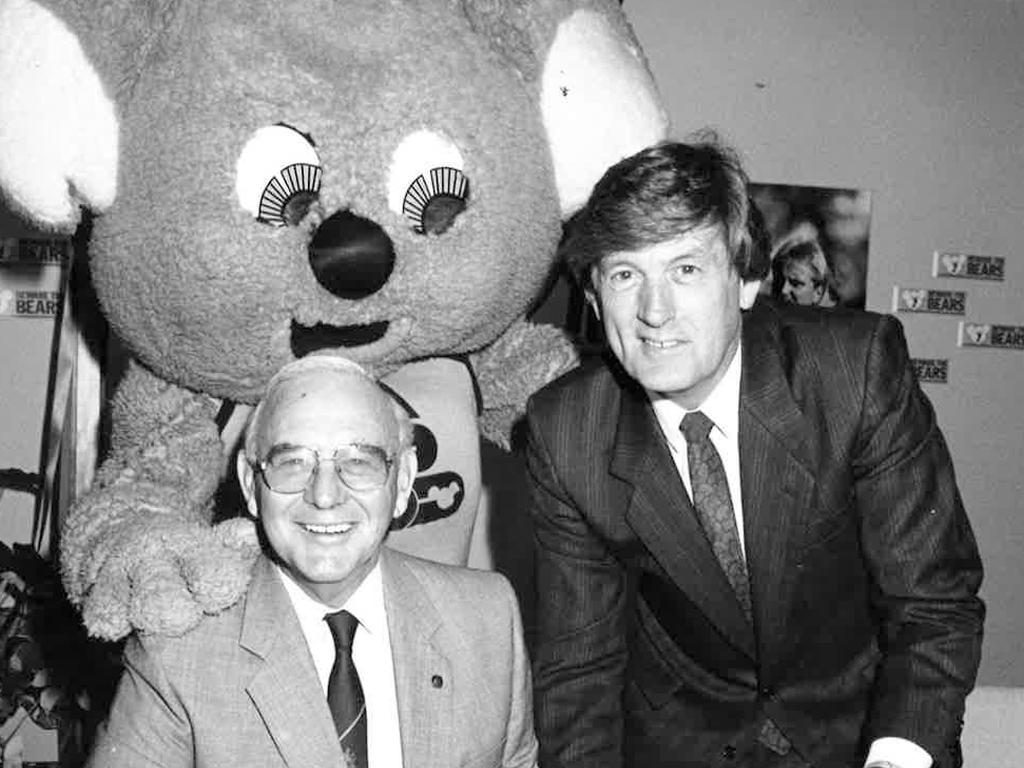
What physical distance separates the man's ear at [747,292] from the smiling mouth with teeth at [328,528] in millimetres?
649

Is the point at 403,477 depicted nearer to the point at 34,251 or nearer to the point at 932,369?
the point at 34,251

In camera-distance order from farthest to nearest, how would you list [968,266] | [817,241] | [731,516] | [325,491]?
[968,266] → [817,241] → [731,516] → [325,491]

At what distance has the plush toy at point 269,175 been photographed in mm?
1654

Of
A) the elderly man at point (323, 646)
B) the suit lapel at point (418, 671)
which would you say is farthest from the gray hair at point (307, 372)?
the suit lapel at point (418, 671)

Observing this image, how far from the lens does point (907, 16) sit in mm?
3273

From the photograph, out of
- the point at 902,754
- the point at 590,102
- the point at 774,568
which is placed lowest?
the point at 902,754

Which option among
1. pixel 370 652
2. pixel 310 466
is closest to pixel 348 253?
pixel 310 466

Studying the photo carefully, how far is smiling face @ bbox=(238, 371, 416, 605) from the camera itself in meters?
1.51

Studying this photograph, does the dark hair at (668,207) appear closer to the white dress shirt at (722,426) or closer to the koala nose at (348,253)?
the white dress shirt at (722,426)

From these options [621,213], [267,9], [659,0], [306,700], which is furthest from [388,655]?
[659,0]

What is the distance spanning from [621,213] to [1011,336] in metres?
2.26

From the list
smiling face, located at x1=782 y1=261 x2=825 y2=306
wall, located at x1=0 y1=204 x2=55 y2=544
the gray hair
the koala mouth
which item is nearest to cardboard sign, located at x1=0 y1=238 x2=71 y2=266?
wall, located at x1=0 y1=204 x2=55 y2=544

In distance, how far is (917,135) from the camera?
3.31 meters

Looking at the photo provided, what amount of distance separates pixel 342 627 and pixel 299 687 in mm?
105
